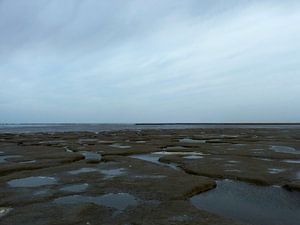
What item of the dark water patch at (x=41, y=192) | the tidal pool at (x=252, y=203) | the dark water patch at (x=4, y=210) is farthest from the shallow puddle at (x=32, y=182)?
the tidal pool at (x=252, y=203)

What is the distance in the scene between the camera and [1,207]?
11.1 meters

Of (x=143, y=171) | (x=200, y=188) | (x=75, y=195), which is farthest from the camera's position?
(x=143, y=171)

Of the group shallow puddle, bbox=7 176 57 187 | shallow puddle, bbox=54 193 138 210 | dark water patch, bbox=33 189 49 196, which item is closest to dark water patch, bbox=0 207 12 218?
shallow puddle, bbox=54 193 138 210

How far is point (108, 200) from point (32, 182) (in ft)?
17.3

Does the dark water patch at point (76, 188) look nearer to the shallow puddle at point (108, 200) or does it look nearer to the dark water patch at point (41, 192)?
the dark water patch at point (41, 192)

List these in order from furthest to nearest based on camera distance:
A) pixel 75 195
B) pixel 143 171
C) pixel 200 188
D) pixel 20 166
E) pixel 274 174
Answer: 1. pixel 20 166
2. pixel 143 171
3. pixel 274 174
4. pixel 200 188
5. pixel 75 195

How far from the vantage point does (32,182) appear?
51.5 feet

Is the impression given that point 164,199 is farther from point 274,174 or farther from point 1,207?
point 274,174

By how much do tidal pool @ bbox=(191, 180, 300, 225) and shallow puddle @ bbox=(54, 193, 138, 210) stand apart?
2.36 meters

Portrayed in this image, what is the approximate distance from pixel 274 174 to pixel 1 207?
12.5 m

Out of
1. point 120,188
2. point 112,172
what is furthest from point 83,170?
point 120,188

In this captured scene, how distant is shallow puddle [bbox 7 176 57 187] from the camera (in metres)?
15.1

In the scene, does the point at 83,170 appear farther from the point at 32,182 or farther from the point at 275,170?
the point at 275,170

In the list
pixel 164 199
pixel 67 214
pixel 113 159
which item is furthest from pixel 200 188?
pixel 113 159
